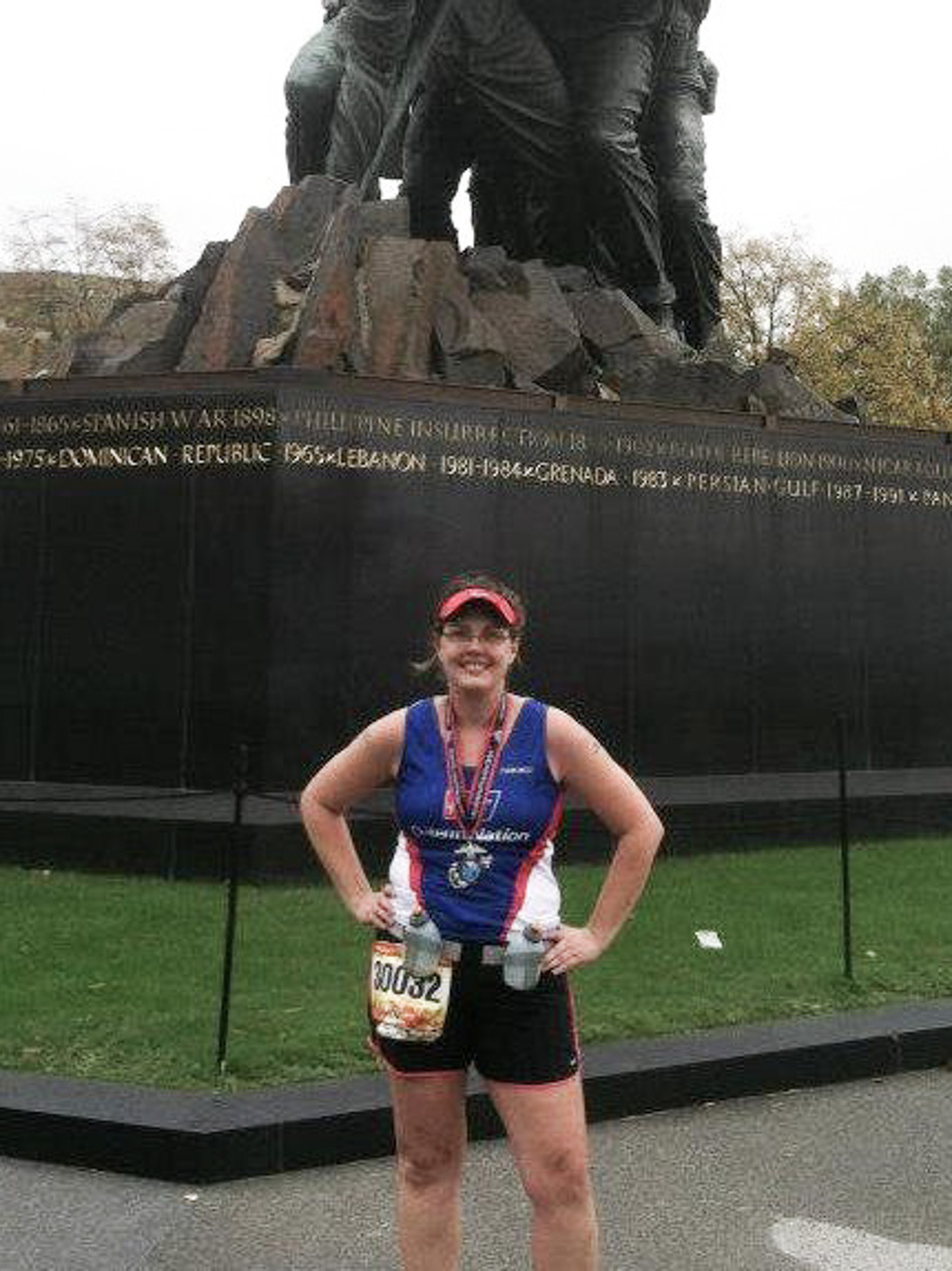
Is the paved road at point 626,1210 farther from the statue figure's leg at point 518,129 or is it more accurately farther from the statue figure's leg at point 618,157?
the statue figure's leg at point 518,129

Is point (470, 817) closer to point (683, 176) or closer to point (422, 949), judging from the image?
point (422, 949)

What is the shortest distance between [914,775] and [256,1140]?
8.17m

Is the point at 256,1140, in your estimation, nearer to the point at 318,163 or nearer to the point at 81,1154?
the point at 81,1154

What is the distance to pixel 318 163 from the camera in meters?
13.9

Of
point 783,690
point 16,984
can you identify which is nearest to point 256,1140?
point 16,984

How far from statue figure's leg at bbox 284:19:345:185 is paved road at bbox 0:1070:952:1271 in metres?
10.9

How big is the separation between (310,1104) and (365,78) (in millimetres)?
10096

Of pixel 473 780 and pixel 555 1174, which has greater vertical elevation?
pixel 473 780

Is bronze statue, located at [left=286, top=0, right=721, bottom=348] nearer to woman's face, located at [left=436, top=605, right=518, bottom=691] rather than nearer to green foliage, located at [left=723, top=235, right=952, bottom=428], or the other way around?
woman's face, located at [left=436, top=605, right=518, bottom=691]

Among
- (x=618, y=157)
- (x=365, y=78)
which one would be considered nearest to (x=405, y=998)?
(x=618, y=157)

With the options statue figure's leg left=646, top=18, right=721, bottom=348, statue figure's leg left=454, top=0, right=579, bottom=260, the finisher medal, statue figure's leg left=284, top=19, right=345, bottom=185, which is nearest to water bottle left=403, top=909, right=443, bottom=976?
the finisher medal

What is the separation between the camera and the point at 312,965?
22.4ft

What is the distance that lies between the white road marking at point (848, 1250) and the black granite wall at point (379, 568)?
5.65 m

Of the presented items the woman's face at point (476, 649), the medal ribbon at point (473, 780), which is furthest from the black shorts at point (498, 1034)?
the woman's face at point (476, 649)
